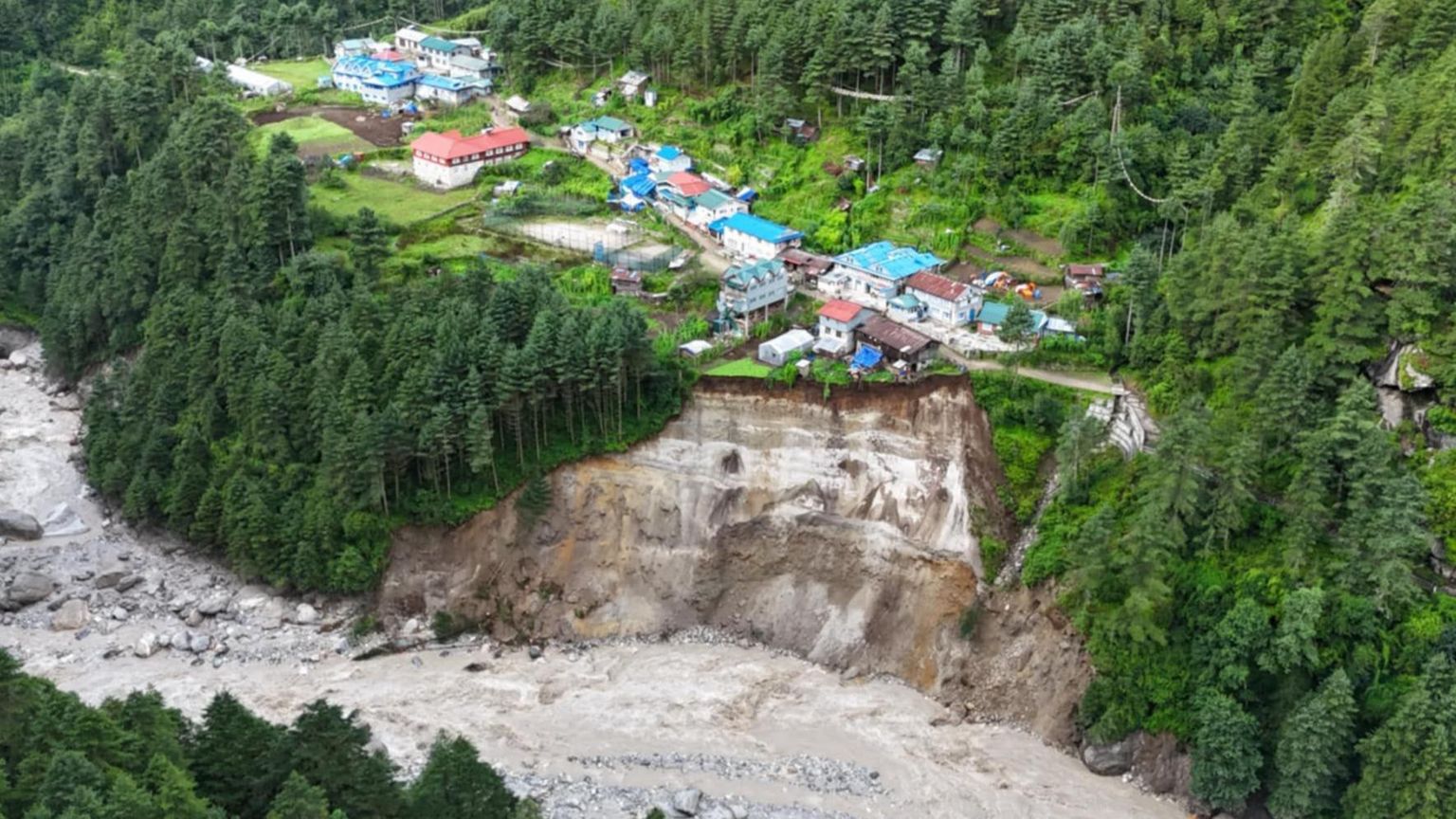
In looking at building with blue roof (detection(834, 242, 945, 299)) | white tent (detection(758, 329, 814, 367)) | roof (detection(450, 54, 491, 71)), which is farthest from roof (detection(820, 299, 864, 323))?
roof (detection(450, 54, 491, 71))

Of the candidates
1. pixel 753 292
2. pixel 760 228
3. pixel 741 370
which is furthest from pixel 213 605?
pixel 760 228

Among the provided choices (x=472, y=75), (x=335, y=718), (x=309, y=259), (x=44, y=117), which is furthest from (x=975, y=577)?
(x=44, y=117)

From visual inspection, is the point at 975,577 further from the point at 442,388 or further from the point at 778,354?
the point at 442,388

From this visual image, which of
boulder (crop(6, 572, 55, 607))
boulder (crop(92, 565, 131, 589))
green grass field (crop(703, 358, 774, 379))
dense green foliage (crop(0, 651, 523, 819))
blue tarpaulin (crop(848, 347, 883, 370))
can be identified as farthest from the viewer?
boulder (crop(92, 565, 131, 589))

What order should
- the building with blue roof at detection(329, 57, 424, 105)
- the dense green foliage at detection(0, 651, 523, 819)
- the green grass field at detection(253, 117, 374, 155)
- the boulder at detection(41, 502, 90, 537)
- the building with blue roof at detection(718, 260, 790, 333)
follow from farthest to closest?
the building with blue roof at detection(329, 57, 424, 105) < the green grass field at detection(253, 117, 374, 155) < the boulder at detection(41, 502, 90, 537) < the building with blue roof at detection(718, 260, 790, 333) < the dense green foliage at detection(0, 651, 523, 819)

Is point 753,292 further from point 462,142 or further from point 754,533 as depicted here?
point 462,142

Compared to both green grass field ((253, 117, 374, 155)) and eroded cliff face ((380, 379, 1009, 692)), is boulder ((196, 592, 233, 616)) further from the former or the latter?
green grass field ((253, 117, 374, 155))
